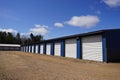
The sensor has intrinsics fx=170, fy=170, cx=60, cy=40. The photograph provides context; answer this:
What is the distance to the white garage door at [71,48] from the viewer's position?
27.8 metres

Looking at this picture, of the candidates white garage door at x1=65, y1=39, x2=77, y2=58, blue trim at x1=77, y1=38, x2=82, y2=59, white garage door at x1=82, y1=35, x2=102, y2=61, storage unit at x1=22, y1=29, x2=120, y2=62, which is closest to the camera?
storage unit at x1=22, y1=29, x2=120, y2=62

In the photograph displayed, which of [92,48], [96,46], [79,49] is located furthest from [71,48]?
[96,46]

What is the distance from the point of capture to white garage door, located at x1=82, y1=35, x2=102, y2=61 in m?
21.1

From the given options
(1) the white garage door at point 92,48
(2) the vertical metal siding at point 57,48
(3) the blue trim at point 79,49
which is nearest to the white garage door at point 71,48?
(3) the blue trim at point 79,49

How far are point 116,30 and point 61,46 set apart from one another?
14.2m

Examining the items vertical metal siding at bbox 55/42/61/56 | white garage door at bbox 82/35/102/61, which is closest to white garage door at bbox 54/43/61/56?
vertical metal siding at bbox 55/42/61/56

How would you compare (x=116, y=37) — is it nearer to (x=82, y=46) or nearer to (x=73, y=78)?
(x=82, y=46)

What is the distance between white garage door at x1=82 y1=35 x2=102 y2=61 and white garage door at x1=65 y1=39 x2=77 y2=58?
305 centimetres

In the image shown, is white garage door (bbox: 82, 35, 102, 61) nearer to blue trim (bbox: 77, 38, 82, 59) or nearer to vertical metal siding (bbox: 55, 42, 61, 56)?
blue trim (bbox: 77, 38, 82, 59)

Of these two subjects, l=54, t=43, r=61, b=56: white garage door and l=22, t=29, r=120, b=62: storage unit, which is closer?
l=22, t=29, r=120, b=62: storage unit

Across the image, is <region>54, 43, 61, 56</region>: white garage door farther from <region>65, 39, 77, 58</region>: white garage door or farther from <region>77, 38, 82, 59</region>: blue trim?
<region>77, 38, 82, 59</region>: blue trim

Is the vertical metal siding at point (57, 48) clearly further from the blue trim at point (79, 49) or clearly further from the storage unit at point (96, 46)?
the blue trim at point (79, 49)

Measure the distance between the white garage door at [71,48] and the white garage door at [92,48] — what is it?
120 inches

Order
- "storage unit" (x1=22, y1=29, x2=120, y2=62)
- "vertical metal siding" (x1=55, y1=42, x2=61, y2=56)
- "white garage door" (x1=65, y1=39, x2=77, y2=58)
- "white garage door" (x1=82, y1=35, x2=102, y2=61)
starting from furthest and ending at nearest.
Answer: "vertical metal siding" (x1=55, y1=42, x2=61, y2=56), "white garage door" (x1=65, y1=39, x2=77, y2=58), "white garage door" (x1=82, y1=35, x2=102, y2=61), "storage unit" (x1=22, y1=29, x2=120, y2=62)
